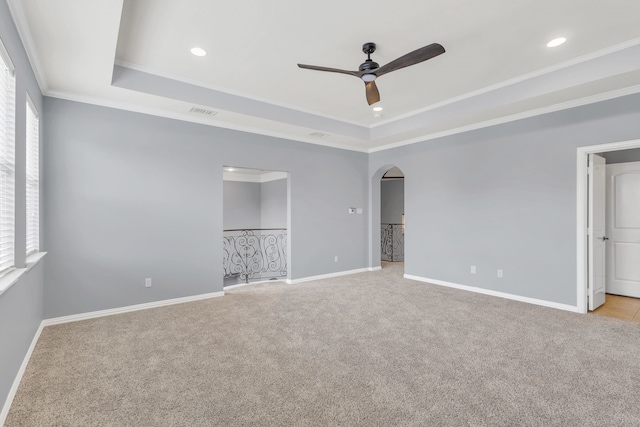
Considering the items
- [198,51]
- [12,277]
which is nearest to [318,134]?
[198,51]

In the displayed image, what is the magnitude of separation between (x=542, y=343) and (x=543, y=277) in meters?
1.66

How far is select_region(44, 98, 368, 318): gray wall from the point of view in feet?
12.7

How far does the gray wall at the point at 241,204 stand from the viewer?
36.0 ft

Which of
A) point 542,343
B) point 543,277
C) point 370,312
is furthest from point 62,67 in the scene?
point 543,277

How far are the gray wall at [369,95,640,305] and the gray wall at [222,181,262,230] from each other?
257 inches

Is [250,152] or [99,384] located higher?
[250,152]

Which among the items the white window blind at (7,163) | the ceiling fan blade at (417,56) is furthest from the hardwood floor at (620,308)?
the white window blind at (7,163)

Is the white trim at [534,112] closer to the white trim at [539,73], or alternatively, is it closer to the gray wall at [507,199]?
the gray wall at [507,199]

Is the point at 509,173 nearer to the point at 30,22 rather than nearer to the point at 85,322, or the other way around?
the point at 30,22

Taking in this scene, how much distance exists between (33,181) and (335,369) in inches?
151

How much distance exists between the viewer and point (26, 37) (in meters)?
2.65

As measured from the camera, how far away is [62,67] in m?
3.25

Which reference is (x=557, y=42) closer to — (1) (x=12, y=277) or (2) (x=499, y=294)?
(2) (x=499, y=294)

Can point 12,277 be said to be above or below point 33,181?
below
